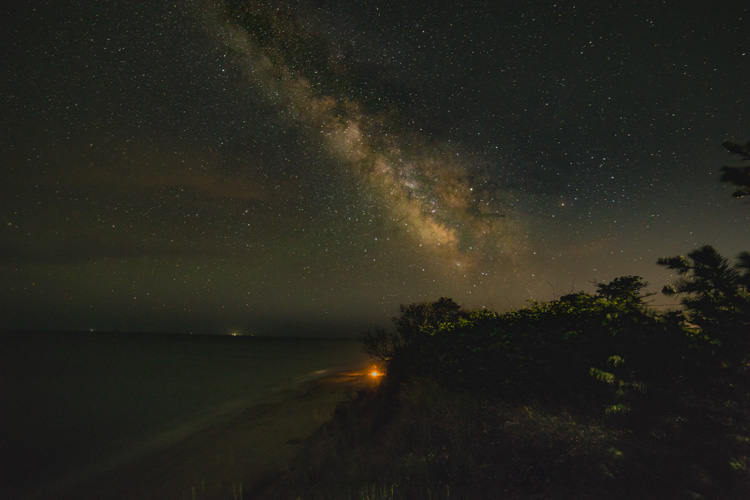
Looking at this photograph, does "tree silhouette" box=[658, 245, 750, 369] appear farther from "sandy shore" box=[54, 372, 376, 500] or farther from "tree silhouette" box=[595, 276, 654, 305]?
"sandy shore" box=[54, 372, 376, 500]

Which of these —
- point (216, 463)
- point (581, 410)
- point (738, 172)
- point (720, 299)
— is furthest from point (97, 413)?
point (738, 172)

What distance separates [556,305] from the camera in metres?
6.79

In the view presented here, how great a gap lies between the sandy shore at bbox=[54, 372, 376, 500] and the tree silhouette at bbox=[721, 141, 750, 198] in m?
9.94

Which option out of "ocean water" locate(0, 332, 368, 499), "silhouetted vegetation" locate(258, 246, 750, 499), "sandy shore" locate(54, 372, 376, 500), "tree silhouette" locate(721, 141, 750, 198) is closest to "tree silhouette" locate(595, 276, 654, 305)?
"silhouetted vegetation" locate(258, 246, 750, 499)

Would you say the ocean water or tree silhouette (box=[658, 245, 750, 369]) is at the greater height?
tree silhouette (box=[658, 245, 750, 369])

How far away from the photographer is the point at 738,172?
4059mm

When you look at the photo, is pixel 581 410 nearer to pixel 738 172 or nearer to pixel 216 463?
pixel 738 172

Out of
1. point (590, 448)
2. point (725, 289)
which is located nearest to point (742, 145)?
point (725, 289)

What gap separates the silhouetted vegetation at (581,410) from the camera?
393cm

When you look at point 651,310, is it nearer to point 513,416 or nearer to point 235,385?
point 513,416

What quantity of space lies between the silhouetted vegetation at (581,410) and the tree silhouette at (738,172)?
85 cm

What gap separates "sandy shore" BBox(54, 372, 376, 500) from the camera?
8.00 meters

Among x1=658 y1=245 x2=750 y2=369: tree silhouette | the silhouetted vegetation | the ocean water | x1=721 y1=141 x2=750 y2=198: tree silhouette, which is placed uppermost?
x1=721 y1=141 x2=750 y2=198: tree silhouette

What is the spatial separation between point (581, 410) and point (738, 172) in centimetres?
393
